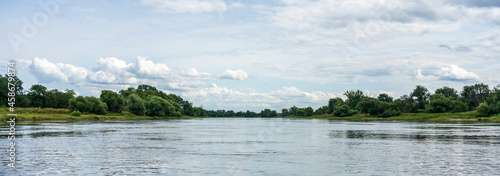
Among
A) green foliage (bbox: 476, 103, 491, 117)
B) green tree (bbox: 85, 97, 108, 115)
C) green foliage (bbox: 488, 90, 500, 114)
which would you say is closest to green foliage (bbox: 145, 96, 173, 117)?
green tree (bbox: 85, 97, 108, 115)

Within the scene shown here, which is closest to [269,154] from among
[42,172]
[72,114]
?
[42,172]

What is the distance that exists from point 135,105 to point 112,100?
425 inches

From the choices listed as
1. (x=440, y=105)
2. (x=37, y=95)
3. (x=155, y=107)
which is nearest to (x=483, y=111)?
(x=440, y=105)

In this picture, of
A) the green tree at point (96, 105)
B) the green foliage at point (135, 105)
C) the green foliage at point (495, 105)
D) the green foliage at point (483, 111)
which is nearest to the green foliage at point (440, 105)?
the green foliage at point (483, 111)

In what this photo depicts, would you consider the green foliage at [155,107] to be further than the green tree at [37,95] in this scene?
Yes

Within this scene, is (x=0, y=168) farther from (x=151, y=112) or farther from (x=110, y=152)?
(x=151, y=112)

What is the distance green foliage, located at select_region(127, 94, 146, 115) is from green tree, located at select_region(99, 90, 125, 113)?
551 centimetres

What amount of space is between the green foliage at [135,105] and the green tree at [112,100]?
5510 millimetres

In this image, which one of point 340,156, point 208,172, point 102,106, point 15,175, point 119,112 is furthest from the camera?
point 119,112

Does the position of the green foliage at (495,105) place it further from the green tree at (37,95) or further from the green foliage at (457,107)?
the green tree at (37,95)

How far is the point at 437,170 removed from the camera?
2206cm

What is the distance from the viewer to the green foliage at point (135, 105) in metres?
174

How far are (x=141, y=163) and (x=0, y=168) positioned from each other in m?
7.92

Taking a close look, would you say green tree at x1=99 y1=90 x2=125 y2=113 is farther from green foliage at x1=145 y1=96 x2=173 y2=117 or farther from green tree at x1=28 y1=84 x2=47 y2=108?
green tree at x1=28 y1=84 x2=47 y2=108
